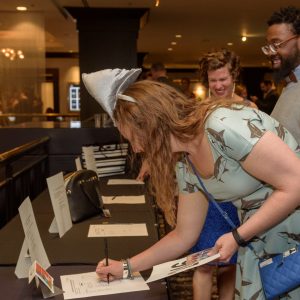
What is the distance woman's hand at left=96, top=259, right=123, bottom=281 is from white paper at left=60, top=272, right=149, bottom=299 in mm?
14

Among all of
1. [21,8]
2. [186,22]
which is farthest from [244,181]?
[186,22]

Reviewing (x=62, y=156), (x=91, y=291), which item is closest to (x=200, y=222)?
(x=91, y=291)

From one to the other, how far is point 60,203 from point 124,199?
29.6 inches

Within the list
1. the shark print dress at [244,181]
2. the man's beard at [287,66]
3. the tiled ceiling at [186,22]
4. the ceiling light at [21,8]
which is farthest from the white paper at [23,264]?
the ceiling light at [21,8]

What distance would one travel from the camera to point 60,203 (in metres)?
2.17

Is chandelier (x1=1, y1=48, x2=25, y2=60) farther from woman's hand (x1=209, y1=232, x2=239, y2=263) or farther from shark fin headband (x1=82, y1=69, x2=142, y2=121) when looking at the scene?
woman's hand (x1=209, y1=232, x2=239, y2=263)

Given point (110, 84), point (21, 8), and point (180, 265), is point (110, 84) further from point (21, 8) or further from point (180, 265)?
point (21, 8)

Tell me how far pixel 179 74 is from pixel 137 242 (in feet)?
72.3

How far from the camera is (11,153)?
9.69 ft

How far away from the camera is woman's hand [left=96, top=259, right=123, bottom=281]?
1.53 meters

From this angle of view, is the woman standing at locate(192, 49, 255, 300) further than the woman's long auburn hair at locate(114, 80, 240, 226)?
Yes

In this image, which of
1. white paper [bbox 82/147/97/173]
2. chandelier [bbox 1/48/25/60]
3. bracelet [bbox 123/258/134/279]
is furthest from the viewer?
chandelier [bbox 1/48/25/60]

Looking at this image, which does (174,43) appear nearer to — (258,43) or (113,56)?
(258,43)

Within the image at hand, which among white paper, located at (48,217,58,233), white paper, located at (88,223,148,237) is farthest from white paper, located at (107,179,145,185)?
white paper, located at (48,217,58,233)
